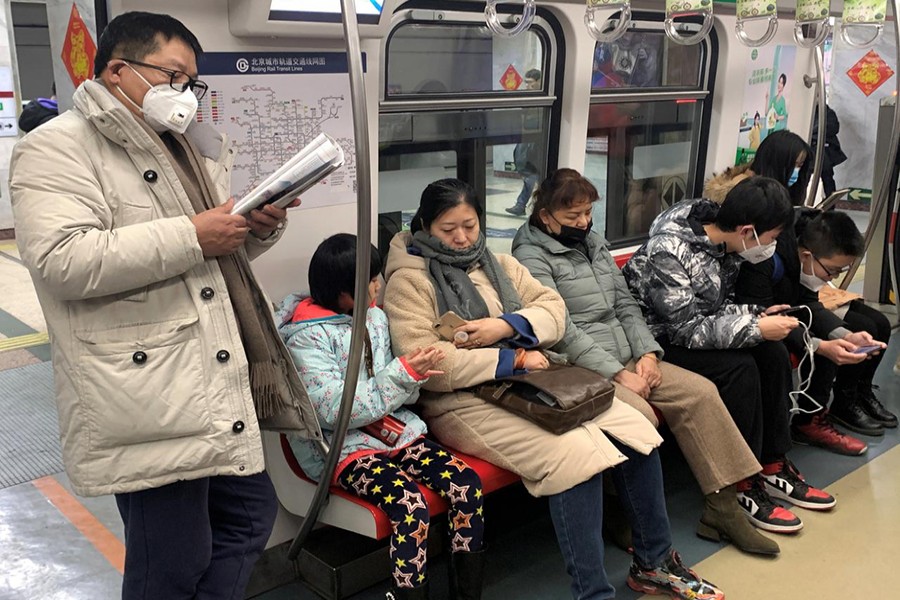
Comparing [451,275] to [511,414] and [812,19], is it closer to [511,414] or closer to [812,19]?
[511,414]

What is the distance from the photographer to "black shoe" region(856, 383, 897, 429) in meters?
4.18

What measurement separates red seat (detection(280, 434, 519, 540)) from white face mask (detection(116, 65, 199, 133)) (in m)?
1.19

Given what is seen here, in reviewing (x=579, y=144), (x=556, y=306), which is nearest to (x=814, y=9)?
(x=579, y=144)

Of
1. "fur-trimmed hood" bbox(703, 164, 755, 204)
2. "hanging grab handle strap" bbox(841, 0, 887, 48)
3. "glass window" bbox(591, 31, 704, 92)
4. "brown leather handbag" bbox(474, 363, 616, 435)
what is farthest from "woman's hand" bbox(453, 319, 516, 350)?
"hanging grab handle strap" bbox(841, 0, 887, 48)

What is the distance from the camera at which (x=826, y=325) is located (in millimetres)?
3748

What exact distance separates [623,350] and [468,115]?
1.24m

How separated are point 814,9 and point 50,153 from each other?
12.0 ft

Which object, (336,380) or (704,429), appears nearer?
(336,380)

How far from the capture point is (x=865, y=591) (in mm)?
2842

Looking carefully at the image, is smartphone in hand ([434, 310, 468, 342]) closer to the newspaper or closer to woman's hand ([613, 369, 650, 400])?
woman's hand ([613, 369, 650, 400])

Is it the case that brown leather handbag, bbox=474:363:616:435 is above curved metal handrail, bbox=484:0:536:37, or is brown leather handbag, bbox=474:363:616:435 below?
below

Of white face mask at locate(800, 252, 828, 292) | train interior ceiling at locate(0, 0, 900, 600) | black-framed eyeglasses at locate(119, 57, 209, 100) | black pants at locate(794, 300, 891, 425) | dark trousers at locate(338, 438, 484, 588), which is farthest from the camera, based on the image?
black pants at locate(794, 300, 891, 425)

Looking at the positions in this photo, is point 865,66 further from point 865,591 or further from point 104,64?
point 104,64

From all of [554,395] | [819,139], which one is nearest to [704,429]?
[554,395]
